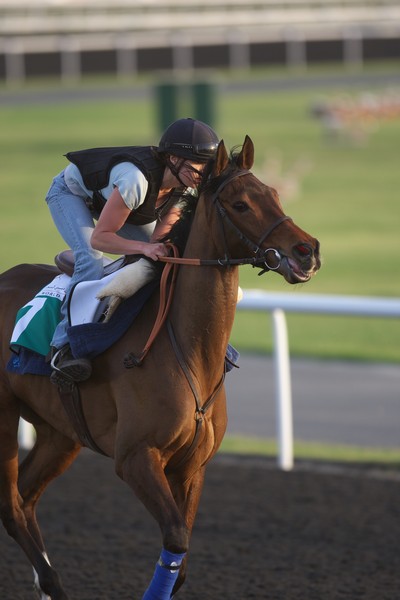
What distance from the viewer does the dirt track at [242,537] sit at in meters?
4.89

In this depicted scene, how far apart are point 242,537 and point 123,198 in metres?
2.28

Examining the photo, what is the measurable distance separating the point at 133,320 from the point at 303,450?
3.67 metres

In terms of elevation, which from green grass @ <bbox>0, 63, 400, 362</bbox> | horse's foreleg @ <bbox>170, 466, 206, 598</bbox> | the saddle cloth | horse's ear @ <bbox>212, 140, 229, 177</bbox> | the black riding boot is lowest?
green grass @ <bbox>0, 63, 400, 362</bbox>

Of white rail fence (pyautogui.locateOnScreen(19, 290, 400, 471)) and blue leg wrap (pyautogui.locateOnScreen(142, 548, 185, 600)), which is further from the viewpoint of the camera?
white rail fence (pyautogui.locateOnScreen(19, 290, 400, 471))

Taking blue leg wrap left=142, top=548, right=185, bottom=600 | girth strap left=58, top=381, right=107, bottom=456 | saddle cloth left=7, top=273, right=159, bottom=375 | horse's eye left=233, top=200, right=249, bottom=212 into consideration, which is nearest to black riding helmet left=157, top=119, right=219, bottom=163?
horse's eye left=233, top=200, right=249, bottom=212

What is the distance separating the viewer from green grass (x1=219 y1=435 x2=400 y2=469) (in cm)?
723

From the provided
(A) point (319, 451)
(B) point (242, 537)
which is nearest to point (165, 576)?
(B) point (242, 537)

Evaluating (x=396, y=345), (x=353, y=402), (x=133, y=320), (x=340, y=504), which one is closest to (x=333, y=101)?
(x=396, y=345)

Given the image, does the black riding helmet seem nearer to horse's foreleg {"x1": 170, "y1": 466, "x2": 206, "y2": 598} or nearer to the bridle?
the bridle

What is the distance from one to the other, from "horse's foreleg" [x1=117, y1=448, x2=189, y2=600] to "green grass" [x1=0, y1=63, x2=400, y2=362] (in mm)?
6302

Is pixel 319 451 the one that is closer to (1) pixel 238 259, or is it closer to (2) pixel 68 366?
(2) pixel 68 366

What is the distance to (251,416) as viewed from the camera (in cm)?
835

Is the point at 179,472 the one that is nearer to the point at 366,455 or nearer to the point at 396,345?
the point at 366,455

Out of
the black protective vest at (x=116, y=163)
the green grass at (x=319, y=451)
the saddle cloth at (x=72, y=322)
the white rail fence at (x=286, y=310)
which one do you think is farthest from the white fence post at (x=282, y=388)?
the black protective vest at (x=116, y=163)
